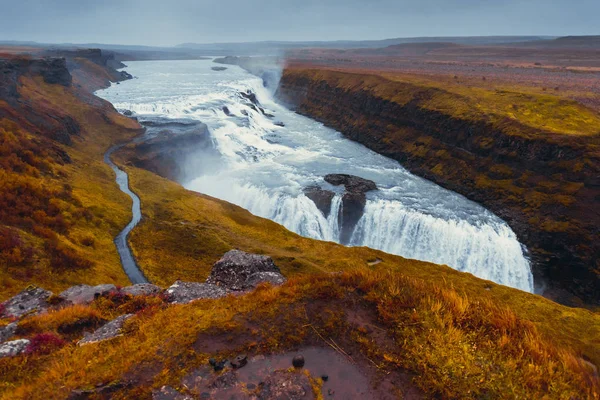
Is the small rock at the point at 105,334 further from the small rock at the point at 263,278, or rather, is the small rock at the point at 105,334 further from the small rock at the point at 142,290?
the small rock at the point at 263,278

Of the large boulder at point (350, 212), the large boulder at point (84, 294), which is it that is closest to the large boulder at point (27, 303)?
the large boulder at point (84, 294)

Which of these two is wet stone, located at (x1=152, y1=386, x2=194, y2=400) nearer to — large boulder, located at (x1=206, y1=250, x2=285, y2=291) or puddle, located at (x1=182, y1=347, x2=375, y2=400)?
puddle, located at (x1=182, y1=347, x2=375, y2=400)

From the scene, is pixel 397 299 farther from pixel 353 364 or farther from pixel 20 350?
pixel 20 350

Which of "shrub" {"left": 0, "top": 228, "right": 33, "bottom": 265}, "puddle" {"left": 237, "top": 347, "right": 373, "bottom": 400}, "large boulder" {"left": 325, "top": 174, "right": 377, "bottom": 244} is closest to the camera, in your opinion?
"puddle" {"left": 237, "top": 347, "right": 373, "bottom": 400}

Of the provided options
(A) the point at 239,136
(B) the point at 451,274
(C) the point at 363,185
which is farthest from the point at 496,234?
(A) the point at 239,136

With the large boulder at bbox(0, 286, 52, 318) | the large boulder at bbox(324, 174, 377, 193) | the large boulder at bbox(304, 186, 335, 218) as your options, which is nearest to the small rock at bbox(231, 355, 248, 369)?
the large boulder at bbox(0, 286, 52, 318)

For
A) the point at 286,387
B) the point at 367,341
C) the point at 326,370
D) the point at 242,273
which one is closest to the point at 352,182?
the point at 242,273

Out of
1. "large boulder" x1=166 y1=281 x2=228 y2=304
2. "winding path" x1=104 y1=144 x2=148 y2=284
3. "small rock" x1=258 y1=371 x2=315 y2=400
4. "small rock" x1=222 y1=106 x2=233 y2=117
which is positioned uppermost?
"small rock" x1=258 y1=371 x2=315 y2=400
